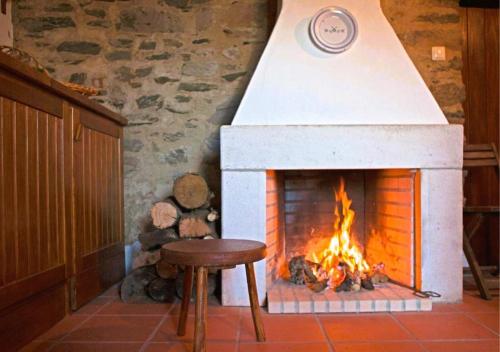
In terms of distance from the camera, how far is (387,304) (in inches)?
93.8

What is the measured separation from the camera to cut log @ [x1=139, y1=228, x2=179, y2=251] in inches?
105

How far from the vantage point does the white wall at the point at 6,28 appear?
3.07 meters

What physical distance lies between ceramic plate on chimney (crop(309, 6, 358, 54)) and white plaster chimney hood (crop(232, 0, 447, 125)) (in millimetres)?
45

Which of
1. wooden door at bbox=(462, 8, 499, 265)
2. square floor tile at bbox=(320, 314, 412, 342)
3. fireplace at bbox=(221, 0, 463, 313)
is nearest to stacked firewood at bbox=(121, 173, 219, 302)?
fireplace at bbox=(221, 0, 463, 313)

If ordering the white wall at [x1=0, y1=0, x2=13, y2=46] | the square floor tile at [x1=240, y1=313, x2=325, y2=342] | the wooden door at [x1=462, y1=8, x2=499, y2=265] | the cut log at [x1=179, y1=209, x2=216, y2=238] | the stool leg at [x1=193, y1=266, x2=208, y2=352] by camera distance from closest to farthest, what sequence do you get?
the stool leg at [x1=193, y1=266, x2=208, y2=352] → the square floor tile at [x1=240, y1=313, x2=325, y2=342] → the cut log at [x1=179, y1=209, x2=216, y2=238] → the white wall at [x1=0, y1=0, x2=13, y2=46] → the wooden door at [x1=462, y1=8, x2=499, y2=265]

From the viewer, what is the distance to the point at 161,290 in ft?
8.55

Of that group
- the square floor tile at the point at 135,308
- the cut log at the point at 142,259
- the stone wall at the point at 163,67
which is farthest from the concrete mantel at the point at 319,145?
the cut log at the point at 142,259

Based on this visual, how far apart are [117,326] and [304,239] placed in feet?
4.83

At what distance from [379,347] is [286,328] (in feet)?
1.50

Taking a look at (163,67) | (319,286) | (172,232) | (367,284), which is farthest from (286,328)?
(163,67)

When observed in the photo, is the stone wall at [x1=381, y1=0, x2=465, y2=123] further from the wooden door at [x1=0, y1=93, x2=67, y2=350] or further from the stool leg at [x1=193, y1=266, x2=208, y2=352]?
the wooden door at [x1=0, y1=93, x2=67, y2=350]

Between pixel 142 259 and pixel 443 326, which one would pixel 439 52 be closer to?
pixel 443 326

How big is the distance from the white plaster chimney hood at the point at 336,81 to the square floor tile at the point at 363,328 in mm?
1088

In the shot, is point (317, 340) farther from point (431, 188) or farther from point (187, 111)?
point (187, 111)
